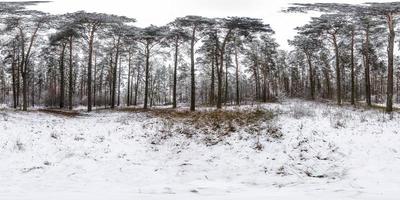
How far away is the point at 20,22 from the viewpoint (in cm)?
2727

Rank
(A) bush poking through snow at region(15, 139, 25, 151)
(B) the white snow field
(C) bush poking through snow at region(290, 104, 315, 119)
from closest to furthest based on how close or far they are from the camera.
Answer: (B) the white snow field → (A) bush poking through snow at region(15, 139, 25, 151) → (C) bush poking through snow at region(290, 104, 315, 119)

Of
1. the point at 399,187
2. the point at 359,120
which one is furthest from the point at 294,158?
the point at 359,120

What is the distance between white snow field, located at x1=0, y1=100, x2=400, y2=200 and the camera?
27.6ft

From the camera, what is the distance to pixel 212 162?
1187cm

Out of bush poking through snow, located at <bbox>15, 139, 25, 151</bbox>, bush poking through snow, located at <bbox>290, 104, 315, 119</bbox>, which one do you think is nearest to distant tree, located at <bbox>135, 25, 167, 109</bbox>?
bush poking through snow, located at <bbox>290, 104, 315, 119</bbox>

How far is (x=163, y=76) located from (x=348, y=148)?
64705mm

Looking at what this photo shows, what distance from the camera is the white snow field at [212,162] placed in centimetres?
841

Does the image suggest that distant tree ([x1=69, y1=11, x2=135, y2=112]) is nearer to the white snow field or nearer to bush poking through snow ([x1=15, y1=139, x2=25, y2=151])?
the white snow field

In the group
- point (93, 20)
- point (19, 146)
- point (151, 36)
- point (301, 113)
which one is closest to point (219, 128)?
point (301, 113)

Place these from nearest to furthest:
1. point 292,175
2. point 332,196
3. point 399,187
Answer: point 332,196, point 399,187, point 292,175

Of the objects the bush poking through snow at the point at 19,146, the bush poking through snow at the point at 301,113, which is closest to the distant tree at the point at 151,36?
the bush poking through snow at the point at 301,113

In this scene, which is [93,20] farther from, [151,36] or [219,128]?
[219,128]

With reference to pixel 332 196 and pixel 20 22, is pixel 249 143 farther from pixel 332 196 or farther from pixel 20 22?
pixel 20 22

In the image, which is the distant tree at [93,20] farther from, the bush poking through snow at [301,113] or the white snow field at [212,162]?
the bush poking through snow at [301,113]
